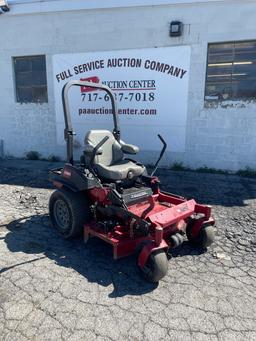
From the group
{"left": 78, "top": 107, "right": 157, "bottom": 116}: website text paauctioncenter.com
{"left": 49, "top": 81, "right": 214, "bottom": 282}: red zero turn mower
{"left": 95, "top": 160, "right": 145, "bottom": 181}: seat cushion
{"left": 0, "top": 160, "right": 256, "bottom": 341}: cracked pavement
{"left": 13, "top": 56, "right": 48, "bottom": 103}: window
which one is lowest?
{"left": 0, "top": 160, "right": 256, "bottom": 341}: cracked pavement

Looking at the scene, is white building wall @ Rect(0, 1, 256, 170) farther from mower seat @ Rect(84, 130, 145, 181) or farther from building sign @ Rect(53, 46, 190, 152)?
mower seat @ Rect(84, 130, 145, 181)

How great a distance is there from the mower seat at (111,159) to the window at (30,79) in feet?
15.2

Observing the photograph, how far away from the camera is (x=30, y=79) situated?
334 inches

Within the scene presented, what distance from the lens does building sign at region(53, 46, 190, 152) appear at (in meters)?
7.20

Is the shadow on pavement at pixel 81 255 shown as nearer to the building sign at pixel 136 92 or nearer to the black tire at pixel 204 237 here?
the black tire at pixel 204 237

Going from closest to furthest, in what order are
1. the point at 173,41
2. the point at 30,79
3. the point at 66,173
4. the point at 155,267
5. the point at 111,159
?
the point at 155,267, the point at 66,173, the point at 111,159, the point at 173,41, the point at 30,79

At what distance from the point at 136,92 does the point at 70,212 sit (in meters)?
4.33

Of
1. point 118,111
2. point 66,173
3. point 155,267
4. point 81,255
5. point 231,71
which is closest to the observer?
point 155,267

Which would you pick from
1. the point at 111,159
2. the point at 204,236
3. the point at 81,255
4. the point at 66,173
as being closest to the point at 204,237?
the point at 204,236

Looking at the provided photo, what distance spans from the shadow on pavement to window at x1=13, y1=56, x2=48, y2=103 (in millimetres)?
4764

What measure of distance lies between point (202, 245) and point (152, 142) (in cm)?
412

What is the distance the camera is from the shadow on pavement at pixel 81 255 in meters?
3.21

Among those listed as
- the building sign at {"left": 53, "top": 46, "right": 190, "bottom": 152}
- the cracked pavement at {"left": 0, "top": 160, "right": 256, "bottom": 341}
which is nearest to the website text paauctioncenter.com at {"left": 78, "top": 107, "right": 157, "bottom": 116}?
the building sign at {"left": 53, "top": 46, "right": 190, "bottom": 152}

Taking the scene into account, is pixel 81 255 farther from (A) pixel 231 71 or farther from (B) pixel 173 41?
(B) pixel 173 41
